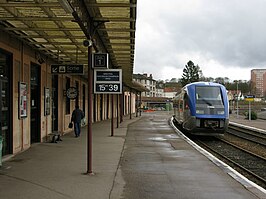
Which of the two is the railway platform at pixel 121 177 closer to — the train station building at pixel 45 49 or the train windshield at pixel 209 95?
the train station building at pixel 45 49

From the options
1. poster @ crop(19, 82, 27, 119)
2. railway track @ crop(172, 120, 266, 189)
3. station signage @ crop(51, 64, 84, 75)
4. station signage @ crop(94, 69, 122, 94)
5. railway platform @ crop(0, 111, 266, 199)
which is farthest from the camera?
station signage @ crop(51, 64, 84, 75)

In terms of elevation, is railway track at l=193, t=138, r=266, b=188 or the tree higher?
the tree

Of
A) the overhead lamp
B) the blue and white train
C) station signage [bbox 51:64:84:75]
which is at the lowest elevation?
the blue and white train

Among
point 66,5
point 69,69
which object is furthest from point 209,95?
point 66,5

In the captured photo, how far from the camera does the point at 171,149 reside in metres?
13.5

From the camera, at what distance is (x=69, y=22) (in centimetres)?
909

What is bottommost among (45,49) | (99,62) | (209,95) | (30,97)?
(30,97)

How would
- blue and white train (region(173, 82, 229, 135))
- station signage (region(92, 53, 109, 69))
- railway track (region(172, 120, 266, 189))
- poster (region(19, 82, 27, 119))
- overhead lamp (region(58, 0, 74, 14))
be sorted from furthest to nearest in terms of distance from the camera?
1. blue and white train (region(173, 82, 229, 135))
2. poster (region(19, 82, 27, 119))
3. railway track (region(172, 120, 266, 189))
4. station signage (region(92, 53, 109, 69))
5. overhead lamp (region(58, 0, 74, 14))

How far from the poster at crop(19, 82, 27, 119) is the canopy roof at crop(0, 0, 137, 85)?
4.52 feet

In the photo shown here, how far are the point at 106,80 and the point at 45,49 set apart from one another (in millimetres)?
5180

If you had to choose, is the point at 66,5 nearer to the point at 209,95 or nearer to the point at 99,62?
the point at 99,62

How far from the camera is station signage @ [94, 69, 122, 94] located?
894cm

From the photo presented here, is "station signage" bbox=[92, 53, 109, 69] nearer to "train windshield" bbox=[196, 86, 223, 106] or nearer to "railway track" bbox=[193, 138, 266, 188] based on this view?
"railway track" bbox=[193, 138, 266, 188]

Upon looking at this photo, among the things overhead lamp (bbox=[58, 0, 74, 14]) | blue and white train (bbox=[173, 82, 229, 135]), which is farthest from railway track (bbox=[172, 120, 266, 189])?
overhead lamp (bbox=[58, 0, 74, 14])
